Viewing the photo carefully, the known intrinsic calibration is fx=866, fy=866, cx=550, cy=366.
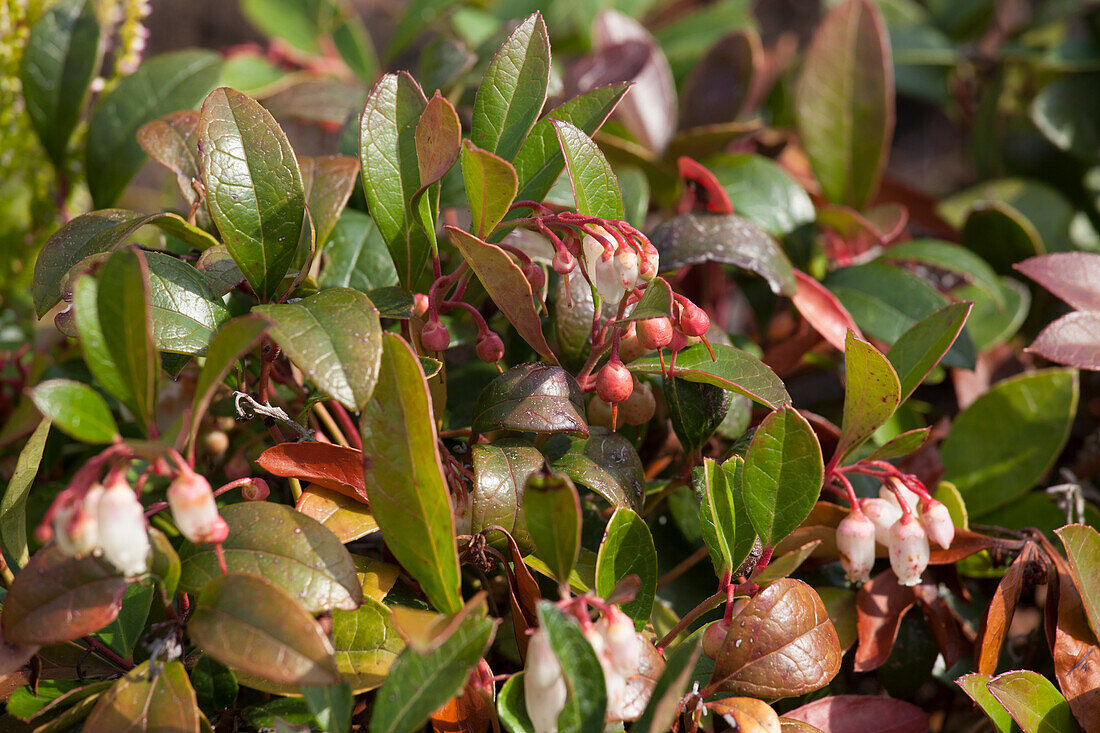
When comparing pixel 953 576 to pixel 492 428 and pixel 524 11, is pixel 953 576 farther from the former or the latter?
pixel 524 11

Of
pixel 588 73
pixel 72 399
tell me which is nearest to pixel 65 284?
pixel 72 399

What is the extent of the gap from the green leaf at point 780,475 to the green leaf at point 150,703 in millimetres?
448

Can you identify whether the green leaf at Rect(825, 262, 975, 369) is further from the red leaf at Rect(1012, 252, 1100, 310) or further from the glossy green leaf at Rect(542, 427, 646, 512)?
the glossy green leaf at Rect(542, 427, 646, 512)

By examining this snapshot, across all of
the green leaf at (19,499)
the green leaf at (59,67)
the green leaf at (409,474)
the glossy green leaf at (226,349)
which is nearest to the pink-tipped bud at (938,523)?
the green leaf at (409,474)

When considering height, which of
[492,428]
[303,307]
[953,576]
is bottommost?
[953,576]

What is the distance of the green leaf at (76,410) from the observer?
564mm

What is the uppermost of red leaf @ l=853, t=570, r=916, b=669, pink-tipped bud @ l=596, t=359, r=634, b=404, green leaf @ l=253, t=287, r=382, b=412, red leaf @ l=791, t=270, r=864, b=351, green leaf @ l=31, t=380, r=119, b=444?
green leaf @ l=253, t=287, r=382, b=412

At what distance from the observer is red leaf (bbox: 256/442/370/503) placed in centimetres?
71

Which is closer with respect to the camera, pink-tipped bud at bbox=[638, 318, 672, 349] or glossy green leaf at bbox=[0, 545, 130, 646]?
glossy green leaf at bbox=[0, 545, 130, 646]

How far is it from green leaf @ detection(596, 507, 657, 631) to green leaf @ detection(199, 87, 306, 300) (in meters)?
0.35

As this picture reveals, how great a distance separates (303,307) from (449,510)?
0.19m

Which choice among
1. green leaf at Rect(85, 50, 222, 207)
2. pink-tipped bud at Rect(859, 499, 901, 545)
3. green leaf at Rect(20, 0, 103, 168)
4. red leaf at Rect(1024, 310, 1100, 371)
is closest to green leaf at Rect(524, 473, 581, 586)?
pink-tipped bud at Rect(859, 499, 901, 545)

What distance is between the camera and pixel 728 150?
1435 mm

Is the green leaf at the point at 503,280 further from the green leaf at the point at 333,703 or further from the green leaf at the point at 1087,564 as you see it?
the green leaf at the point at 1087,564
